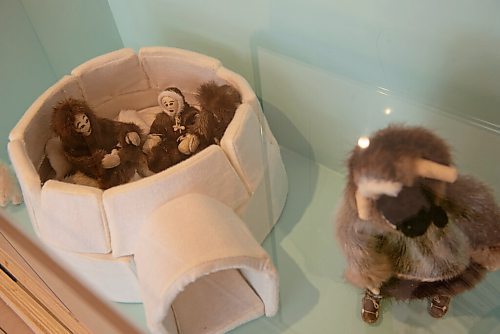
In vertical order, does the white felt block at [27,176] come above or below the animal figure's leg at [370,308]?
above

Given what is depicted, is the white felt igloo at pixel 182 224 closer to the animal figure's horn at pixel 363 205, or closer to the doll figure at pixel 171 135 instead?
the doll figure at pixel 171 135

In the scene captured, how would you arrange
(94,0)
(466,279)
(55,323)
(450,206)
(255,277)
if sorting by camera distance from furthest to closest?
(94,0), (55,323), (255,277), (466,279), (450,206)

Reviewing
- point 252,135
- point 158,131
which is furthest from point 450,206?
point 158,131

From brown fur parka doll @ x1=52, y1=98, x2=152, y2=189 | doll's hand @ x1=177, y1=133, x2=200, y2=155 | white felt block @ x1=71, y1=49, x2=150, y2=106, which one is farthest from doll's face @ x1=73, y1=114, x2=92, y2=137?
doll's hand @ x1=177, y1=133, x2=200, y2=155

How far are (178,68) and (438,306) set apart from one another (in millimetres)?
722

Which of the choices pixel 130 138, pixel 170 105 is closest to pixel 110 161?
pixel 130 138

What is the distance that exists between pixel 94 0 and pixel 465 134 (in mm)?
1017

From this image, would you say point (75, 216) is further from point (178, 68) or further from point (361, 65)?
point (361, 65)

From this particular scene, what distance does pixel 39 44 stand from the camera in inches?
51.8

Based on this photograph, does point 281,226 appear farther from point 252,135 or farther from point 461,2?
point 461,2

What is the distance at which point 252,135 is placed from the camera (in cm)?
96

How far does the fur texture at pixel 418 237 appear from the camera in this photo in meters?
0.61

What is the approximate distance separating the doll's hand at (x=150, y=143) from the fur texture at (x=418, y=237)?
0.47 metres

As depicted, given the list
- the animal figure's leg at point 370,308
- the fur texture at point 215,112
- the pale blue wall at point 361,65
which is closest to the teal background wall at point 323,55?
the pale blue wall at point 361,65
